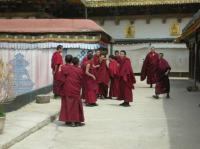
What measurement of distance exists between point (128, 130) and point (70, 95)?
4.91 ft

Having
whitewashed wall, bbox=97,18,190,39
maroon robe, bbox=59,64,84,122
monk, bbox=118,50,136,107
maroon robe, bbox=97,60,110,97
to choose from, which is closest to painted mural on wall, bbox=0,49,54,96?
maroon robe, bbox=97,60,110,97

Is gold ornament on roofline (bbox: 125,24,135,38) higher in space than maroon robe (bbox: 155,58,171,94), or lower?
higher

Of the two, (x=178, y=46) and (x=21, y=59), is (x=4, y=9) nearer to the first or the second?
(x=21, y=59)

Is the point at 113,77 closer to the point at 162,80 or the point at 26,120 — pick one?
the point at 162,80

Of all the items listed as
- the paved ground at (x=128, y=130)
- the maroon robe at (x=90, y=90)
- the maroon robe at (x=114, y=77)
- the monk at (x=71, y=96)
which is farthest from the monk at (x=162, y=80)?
the monk at (x=71, y=96)

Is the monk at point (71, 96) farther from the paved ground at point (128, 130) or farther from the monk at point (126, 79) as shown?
the monk at point (126, 79)

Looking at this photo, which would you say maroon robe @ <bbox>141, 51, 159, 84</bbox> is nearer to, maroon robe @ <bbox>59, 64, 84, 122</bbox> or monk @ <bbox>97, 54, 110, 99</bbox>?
monk @ <bbox>97, 54, 110, 99</bbox>

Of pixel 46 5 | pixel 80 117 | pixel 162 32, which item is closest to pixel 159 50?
pixel 162 32

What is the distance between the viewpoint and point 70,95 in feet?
35.2

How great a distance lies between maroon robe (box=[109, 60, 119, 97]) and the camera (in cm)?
1669

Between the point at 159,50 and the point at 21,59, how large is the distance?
15512 millimetres

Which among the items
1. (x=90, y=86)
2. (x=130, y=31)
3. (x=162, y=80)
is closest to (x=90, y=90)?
(x=90, y=86)

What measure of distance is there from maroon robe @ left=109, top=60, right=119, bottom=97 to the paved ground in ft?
6.35

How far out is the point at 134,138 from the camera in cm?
929
